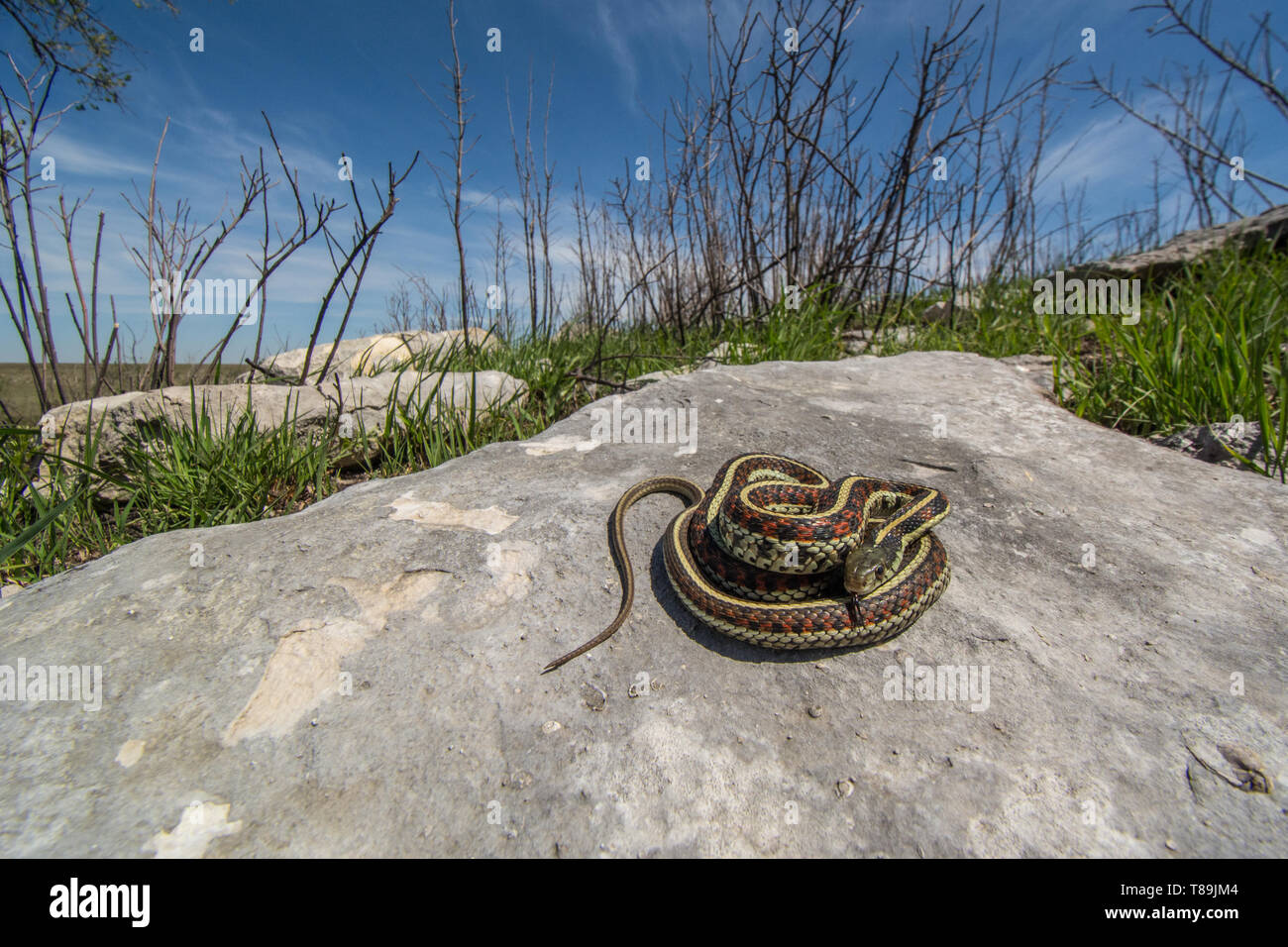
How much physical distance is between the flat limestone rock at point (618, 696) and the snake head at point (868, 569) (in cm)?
32

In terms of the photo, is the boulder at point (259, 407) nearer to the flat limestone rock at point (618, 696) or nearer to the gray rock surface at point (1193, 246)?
the flat limestone rock at point (618, 696)

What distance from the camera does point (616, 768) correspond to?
2.24 m

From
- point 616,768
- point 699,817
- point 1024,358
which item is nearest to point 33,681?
point 616,768

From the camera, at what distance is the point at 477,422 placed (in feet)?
20.0

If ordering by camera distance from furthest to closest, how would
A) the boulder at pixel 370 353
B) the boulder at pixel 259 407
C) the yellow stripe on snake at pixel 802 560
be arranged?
the boulder at pixel 370 353 < the boulder at pixel 259 407 < the yellow stripe on snake at pixel 802 560

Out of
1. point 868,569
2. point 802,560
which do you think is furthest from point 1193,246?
point 802,560

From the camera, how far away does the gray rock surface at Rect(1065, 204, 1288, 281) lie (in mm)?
8828

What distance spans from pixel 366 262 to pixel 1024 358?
7967mm

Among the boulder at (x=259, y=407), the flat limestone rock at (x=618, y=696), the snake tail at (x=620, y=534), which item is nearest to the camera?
the flat limestone rock at (x=618, y=696)

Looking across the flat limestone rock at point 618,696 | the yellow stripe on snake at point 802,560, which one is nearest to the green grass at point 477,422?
the flat limestone rock at point 618,696

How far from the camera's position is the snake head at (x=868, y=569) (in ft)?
9.75
